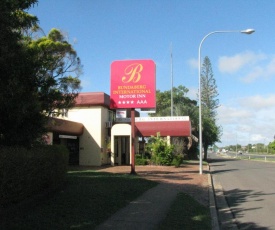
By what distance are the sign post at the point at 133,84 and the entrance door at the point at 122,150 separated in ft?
42.6

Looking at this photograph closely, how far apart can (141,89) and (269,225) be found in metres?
14.0

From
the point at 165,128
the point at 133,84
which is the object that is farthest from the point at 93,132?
the point at 133,84

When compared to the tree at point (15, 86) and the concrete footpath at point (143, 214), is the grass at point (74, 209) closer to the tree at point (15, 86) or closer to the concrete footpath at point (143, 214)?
the concrete footpath at point (143, 214)

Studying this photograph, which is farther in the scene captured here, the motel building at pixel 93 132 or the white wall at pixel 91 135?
the white wall at pixel 91 135

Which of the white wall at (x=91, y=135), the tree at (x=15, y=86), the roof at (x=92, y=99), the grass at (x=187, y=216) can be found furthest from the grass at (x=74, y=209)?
the white wall at (x=91, y=135)

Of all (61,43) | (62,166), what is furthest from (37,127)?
(61,43)

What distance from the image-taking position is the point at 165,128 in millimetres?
36531

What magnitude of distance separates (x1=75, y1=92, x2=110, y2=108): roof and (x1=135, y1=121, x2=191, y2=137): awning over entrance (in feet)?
20.2

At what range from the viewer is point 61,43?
16984mm

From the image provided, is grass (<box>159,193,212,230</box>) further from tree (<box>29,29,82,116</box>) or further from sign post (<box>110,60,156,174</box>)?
sign post (<box>110,60,156,174</box>)

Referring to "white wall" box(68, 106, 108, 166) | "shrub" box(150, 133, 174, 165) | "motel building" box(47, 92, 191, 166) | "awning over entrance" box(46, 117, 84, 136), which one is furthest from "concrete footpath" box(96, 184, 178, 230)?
Answer: "white wall" box(68, 106, 108, 166)

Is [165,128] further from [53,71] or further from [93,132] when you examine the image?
[53,71]

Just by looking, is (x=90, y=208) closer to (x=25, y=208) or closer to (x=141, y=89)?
(x=25, y=208)

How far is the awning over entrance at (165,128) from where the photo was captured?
118ft
